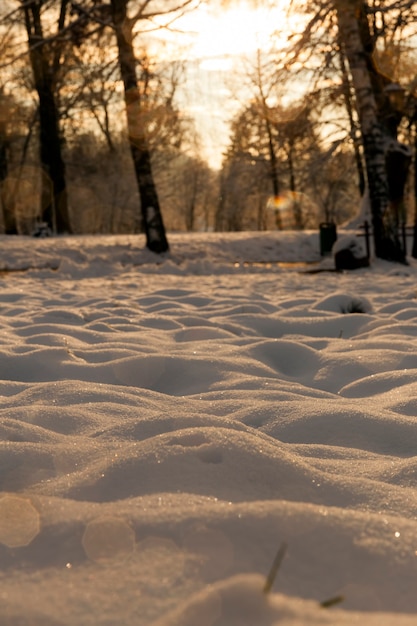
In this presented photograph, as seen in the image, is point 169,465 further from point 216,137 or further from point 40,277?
point 216,137

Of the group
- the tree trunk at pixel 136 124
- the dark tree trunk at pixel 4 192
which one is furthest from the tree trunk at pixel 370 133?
the dark tree trunk at pixel 4 192

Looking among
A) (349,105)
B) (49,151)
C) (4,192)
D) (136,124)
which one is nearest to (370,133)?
(136,124)

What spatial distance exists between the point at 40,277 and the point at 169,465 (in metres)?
8.19

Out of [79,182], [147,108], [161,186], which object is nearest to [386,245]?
[147,108]

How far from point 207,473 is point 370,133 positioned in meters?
10.2

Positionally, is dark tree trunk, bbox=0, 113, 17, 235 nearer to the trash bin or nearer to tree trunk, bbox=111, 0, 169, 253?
tree trunk, bbox=111, 0, 169, 253

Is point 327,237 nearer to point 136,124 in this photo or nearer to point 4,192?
point 136,124

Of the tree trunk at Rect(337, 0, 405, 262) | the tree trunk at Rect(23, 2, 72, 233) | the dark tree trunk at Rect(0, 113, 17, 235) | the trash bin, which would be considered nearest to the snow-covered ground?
the tree trunk at Rect(337, 0, 405, 262)

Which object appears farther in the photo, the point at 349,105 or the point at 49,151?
the point at 49,151

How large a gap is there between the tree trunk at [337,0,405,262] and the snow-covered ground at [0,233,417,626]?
23.8 feet

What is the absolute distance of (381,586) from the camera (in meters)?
1.07

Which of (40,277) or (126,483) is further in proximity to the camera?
(40,277)

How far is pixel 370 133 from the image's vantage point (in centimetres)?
1073

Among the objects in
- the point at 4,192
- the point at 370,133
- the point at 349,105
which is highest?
the point at 349,105
